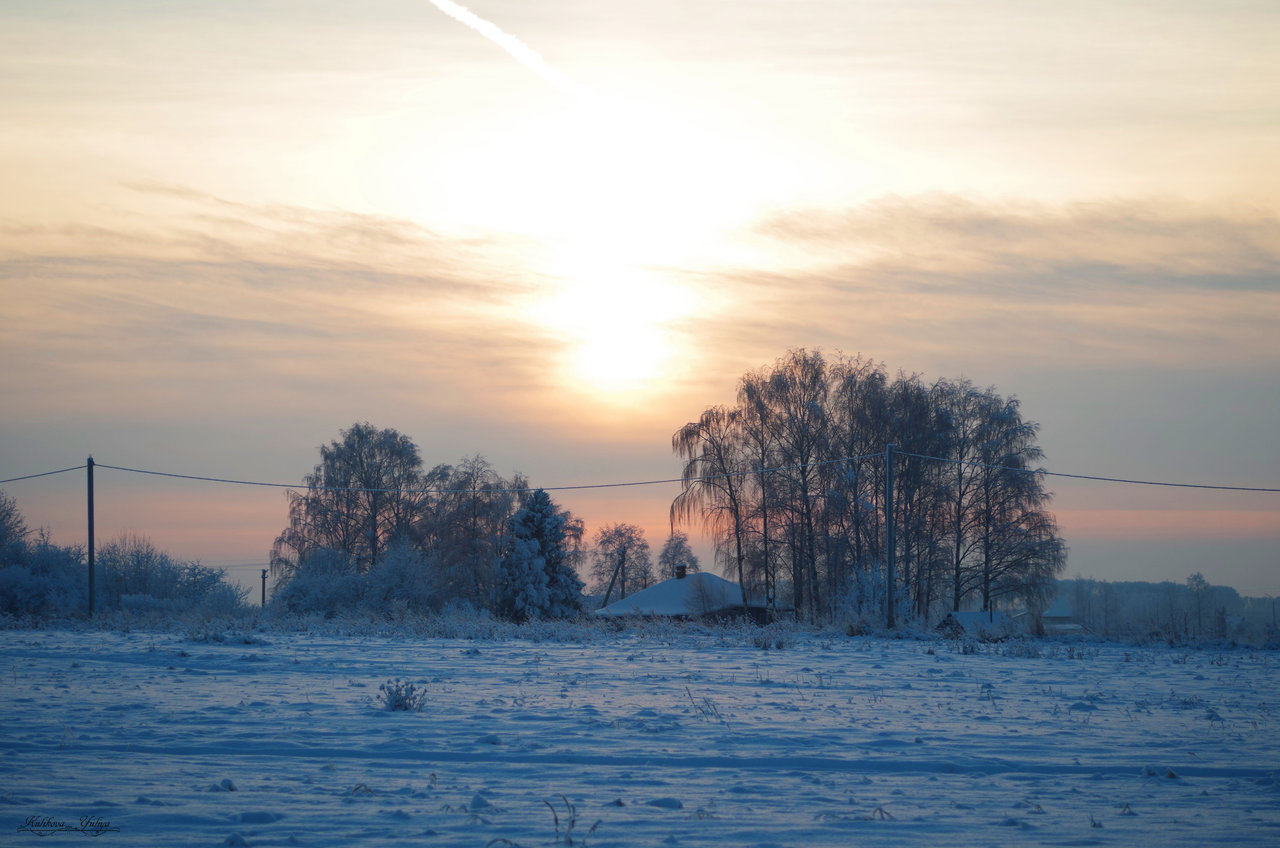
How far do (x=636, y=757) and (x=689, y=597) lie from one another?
48.1m

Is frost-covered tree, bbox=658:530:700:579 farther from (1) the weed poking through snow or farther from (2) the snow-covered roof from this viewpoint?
(1) the weed poking through snow

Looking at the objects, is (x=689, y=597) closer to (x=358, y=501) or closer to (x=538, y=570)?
(x=538, y=570)

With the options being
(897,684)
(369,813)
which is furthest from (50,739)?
(897,684)

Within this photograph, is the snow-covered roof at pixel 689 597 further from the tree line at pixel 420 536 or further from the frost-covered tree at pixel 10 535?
the frost-covered tree at pixel 10 535

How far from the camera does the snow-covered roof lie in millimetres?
52562

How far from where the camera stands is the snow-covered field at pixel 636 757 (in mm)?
4785

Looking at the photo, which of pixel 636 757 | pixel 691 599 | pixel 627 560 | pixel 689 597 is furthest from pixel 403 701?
pixel 627 560

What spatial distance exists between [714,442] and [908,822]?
128 ft

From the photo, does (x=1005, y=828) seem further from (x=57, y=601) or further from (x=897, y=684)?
(x=57, y=601)

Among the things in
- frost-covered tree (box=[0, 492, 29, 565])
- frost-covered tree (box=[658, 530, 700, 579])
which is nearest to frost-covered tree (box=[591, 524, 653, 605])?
frost-covered tree (box=[658, 530, 700, 579])

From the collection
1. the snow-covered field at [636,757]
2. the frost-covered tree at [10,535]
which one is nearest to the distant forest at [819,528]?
the frost-covered tree at [10,535]

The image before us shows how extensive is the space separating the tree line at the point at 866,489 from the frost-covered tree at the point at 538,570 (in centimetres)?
987

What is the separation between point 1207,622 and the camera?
21.8 metres

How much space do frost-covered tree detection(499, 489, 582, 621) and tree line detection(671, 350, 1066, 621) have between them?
9868mm
